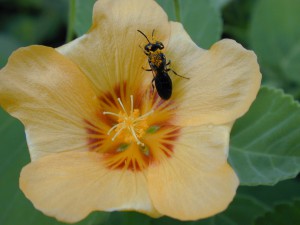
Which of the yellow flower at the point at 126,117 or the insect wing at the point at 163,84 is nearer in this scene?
the yellow flower at the point at 126,117

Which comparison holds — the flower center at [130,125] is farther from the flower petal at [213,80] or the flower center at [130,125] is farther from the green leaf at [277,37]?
the green leaf at [277,37]

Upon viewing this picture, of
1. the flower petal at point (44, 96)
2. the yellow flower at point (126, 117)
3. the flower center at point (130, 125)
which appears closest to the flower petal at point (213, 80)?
the yellow flower at point (126, 117)

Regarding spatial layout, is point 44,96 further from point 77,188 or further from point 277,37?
point 277,37

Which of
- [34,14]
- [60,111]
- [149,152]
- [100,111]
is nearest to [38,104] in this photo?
[60,111]

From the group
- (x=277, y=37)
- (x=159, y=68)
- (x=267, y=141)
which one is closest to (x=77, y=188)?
(x=159, y=68)

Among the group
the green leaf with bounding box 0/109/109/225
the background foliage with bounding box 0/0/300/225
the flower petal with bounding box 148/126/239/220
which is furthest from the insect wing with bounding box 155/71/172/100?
the green leaf with bounding box 0/109/109/225

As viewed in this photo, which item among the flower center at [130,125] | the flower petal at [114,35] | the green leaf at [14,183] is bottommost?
the green leaf at [14,183]

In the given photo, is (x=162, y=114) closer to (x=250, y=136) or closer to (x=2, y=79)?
(x=250, y=136)
